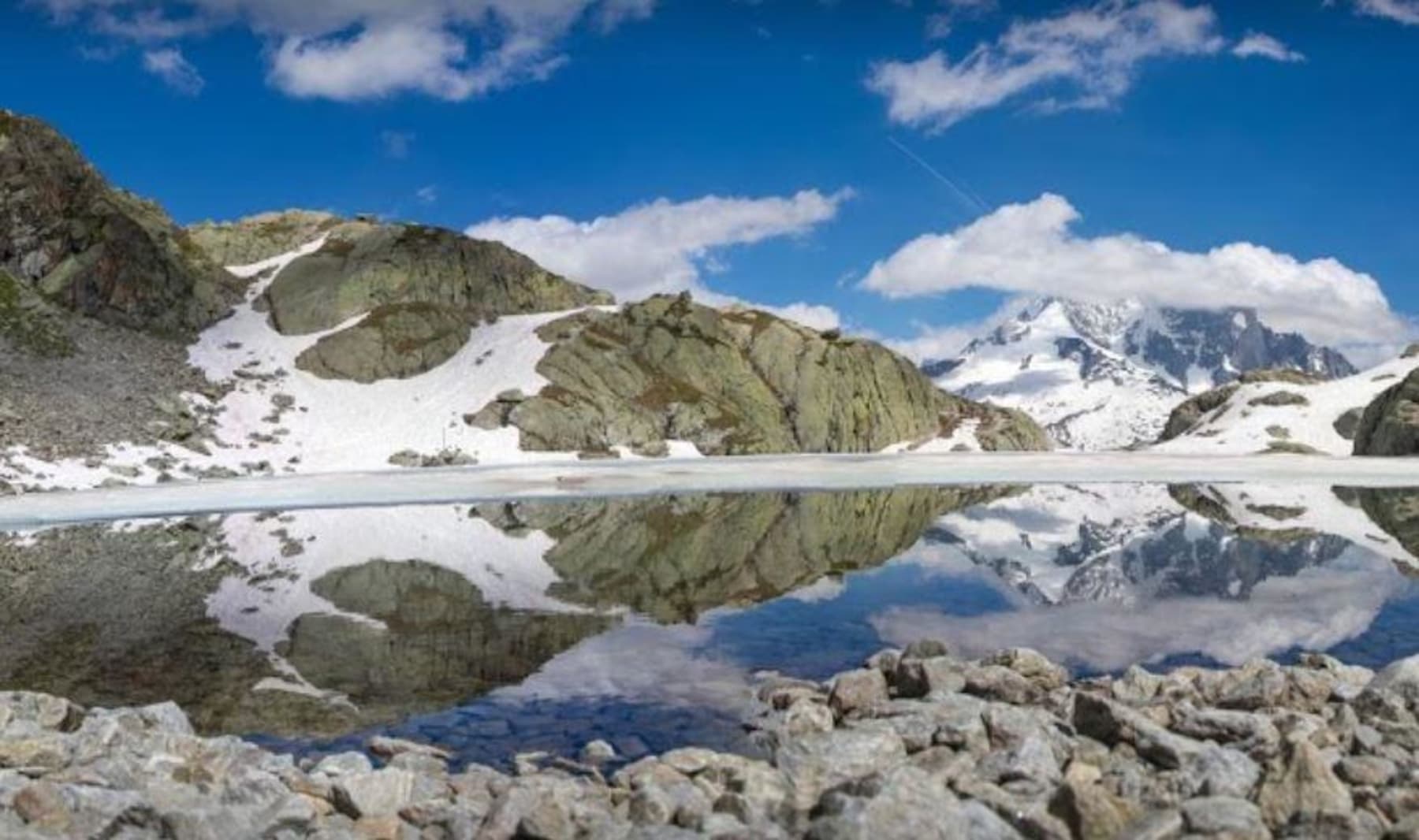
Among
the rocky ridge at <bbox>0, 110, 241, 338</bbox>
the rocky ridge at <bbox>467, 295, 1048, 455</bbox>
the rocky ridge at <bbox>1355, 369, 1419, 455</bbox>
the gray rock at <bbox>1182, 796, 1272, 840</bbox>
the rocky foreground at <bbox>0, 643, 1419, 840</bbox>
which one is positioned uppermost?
the rocky ridge at <bbox>0, 110, 241, 338</bbox>

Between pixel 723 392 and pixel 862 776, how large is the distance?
139 metres

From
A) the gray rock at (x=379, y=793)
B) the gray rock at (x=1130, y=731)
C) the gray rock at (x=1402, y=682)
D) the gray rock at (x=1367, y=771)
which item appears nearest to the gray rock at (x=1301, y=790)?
the gray rock at (x=1367, y=771)

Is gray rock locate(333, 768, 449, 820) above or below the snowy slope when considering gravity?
below

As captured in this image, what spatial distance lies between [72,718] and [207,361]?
12311 cm

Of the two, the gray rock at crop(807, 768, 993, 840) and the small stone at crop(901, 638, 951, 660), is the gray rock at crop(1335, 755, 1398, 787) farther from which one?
the small stone at crop(901, 638, 951, 660)

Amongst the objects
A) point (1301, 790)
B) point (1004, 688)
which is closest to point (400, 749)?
point (1004, 688)

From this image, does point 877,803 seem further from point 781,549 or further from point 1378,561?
point 1378,561

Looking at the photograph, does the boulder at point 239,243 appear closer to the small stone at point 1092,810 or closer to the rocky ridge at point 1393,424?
the rocky ridge at point 1393,424

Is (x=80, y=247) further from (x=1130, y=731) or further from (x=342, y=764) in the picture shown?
(x=1130, y=731)

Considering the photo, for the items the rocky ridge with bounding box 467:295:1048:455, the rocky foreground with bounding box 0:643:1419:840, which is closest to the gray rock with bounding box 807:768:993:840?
the rocky foreground with bounding box 0:643:1419:840

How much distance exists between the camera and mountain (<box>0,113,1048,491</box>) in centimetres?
10575

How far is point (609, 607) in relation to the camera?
114 ft

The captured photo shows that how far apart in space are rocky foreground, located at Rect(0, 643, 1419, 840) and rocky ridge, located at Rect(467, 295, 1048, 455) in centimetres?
10469

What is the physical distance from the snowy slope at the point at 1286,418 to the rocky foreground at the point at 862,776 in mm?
128596
